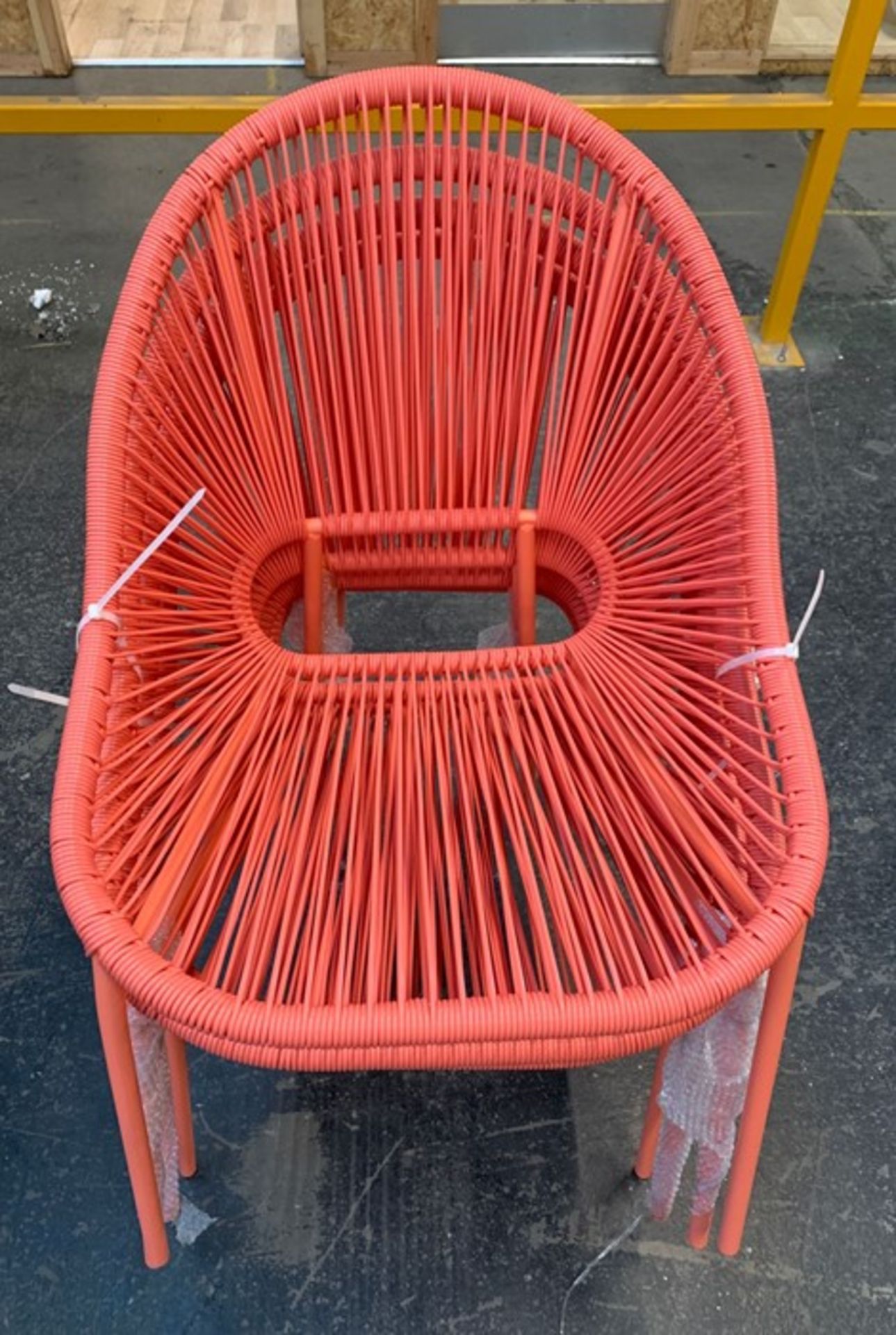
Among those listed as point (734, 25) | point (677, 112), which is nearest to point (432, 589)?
point (677, 112)

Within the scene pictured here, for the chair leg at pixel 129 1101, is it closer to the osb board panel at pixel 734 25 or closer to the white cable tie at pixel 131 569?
the white cable tie at pixel 131 569

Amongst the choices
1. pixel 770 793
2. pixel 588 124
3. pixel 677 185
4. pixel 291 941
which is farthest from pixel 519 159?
pixel 677 185

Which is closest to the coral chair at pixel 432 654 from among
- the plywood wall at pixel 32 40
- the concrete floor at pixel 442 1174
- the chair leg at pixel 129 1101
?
the chair leg at pixel 129 1101

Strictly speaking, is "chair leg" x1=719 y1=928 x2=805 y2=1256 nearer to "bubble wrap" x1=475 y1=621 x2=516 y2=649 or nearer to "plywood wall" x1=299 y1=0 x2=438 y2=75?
"bubble wrap" x1=475 y1=621 x2=516 y2=649

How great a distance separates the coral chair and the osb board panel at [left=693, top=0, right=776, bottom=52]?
2.78 metres

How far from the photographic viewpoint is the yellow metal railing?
2041 mm

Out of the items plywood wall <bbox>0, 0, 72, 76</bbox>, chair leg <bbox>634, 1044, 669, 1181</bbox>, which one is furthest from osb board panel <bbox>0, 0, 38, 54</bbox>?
chair leg <bbox>634, 1044, 669, 1181</bbox>

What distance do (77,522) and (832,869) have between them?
145cm

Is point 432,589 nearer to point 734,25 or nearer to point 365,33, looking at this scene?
point 365,33

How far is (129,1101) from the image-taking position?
892 millimetres

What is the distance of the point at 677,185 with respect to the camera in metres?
3.06

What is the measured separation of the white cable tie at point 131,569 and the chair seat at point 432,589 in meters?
0.02

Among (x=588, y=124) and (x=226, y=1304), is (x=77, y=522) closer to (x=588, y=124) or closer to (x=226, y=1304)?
(x=588, y=124)

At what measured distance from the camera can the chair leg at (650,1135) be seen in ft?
3.80
